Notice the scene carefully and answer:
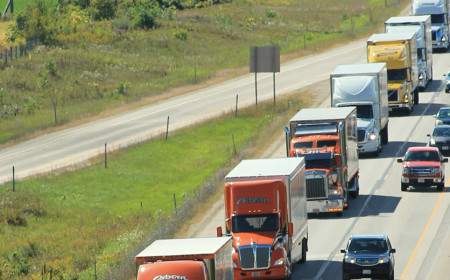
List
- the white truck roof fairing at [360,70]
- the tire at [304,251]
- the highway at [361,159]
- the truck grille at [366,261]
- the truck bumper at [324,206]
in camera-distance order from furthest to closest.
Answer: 1. the white truck roof fairing at [360,70]
2. the truck bumper at [324,206]
3. the highway at [361,159]
4. the tire at [304,251]
5. the truck grille at [366,261]

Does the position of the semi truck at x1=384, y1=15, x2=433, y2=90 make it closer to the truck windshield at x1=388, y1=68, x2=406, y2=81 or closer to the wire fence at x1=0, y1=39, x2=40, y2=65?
the truck windshield at x1=388, y1=68, x2=406, y2=81

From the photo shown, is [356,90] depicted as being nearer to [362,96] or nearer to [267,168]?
[362,96]

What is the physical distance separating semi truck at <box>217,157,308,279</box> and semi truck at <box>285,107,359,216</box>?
7802 millimetres

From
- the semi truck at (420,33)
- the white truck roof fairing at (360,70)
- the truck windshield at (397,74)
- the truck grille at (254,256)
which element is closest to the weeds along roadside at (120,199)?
the truck grille at (254,256)

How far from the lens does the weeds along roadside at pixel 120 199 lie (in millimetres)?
42500

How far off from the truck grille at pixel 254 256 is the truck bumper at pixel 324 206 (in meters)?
10.7

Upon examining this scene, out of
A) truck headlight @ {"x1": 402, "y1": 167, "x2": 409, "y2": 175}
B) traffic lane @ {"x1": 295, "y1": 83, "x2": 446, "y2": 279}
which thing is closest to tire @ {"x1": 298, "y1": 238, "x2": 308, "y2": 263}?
traffic lane @ {"x1": 295, "y1": 83, "x2": 446, "y2": 279}

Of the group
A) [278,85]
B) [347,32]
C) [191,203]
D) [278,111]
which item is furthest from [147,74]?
[191,203]

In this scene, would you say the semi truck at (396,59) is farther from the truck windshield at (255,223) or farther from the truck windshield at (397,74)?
the truck windshield at (255,223)

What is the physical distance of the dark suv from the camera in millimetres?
32500

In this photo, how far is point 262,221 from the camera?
112 ft

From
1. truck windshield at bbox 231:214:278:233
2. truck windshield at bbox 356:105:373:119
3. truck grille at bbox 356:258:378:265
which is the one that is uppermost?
truck windshield at bbox 231:214:278:233

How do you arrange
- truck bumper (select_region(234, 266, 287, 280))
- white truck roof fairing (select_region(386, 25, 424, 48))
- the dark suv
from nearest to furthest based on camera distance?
the dark suv → truck bumper (select_region(234, 266, 287, 280)) → white truck roof fairing (select_region(386, 25, 424, 48))

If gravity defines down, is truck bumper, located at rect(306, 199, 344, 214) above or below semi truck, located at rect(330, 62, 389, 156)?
below
